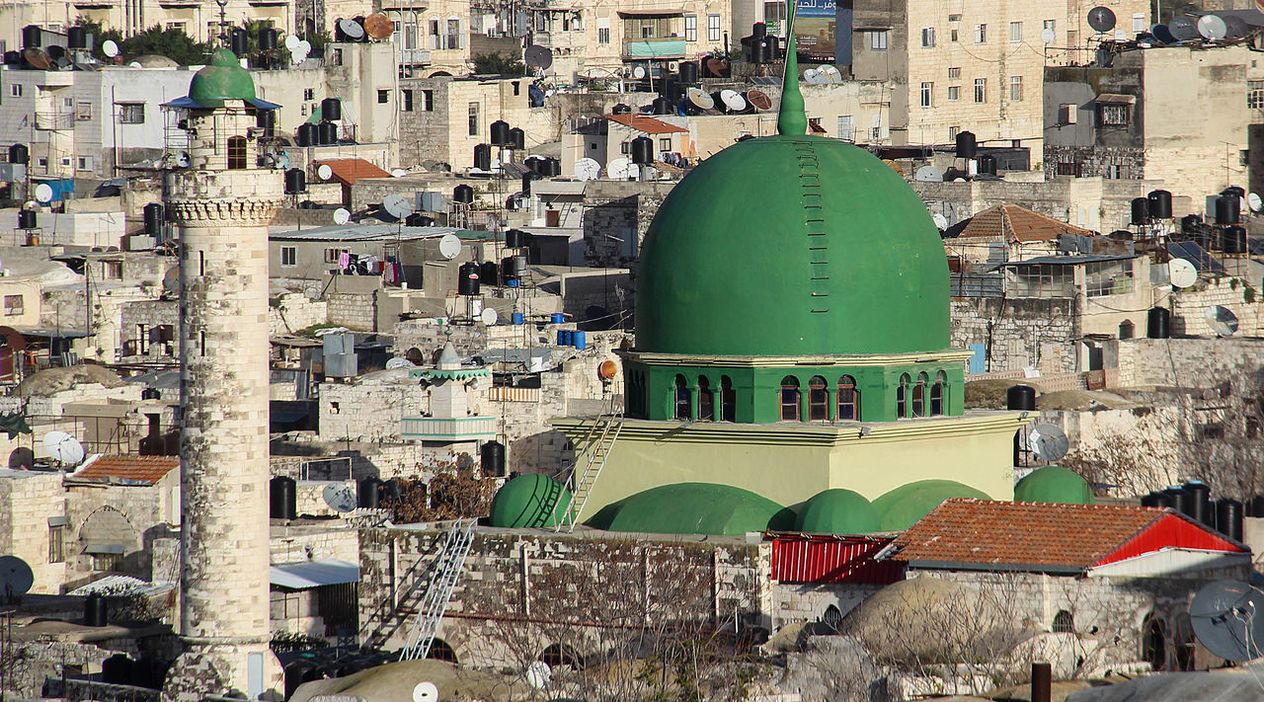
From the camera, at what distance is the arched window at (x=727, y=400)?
144 ft

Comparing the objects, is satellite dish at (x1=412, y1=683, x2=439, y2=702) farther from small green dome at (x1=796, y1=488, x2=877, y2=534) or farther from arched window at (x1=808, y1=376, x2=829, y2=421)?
arched window at (x1=808, y1=376, x2=829, y2=421)

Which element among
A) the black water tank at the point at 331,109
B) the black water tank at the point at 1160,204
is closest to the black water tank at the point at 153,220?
the black water tank at the point at 331,109

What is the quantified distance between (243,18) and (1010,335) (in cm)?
5583

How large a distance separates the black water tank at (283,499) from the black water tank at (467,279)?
756 inches

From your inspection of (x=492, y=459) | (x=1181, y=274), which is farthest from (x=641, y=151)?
(x=492, y=459)

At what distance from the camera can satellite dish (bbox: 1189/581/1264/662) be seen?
37.8 metres

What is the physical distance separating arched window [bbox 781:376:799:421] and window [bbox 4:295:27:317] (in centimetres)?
3297

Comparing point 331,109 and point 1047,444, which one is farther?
point 331,109

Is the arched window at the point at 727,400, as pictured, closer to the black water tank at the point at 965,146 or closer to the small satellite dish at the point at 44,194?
the black water tank at the point at 965,146

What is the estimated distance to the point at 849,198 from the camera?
4394 cm

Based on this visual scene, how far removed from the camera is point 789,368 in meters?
43.6

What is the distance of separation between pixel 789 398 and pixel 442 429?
15.7 m

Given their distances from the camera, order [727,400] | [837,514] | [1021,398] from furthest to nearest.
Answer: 1. [1021,398]
2. [727,400]
3. [837,514]

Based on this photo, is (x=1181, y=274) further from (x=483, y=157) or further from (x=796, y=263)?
(x=796, y=263)
